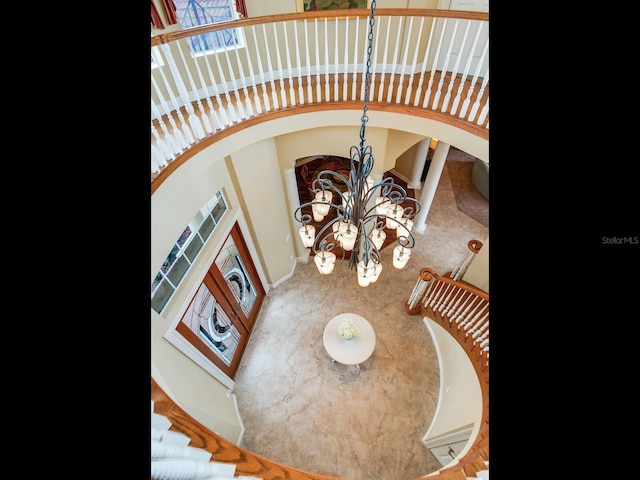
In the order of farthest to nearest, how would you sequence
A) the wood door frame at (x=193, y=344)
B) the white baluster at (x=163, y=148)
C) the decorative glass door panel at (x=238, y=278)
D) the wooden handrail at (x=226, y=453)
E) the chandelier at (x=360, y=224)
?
the decorative glass door panel at (x=238, y=278) < the wood door frame at (x=193, y=344) < the white baluster at (x=163, y=148) < the chandelier at (x=360, y=224) < the wooden handrail at (x=226, y=453)

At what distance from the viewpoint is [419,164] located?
7012mm

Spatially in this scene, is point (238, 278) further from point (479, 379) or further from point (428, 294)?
point (479, 379)

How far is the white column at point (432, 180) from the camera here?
17.3 ft

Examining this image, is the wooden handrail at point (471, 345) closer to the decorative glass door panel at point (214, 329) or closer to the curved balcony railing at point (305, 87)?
the curved balcony railing at point (305, 87)

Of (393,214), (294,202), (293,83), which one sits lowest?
(393,214)

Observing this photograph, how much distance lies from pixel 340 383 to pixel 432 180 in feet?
13.0

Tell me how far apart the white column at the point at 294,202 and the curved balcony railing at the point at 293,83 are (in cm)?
126

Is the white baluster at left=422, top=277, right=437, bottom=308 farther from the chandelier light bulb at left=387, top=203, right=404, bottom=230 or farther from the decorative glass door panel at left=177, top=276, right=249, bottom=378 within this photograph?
the decorative glass door panel at left=177, top=276, right=249, bottom=378

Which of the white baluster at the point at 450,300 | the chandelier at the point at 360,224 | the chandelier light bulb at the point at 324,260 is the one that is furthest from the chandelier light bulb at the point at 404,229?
the white baluster at the point at 450,300

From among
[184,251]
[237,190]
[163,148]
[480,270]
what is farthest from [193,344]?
[480,270]

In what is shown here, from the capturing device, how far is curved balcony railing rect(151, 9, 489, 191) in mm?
2721

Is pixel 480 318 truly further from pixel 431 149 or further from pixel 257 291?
pixel 431 149
